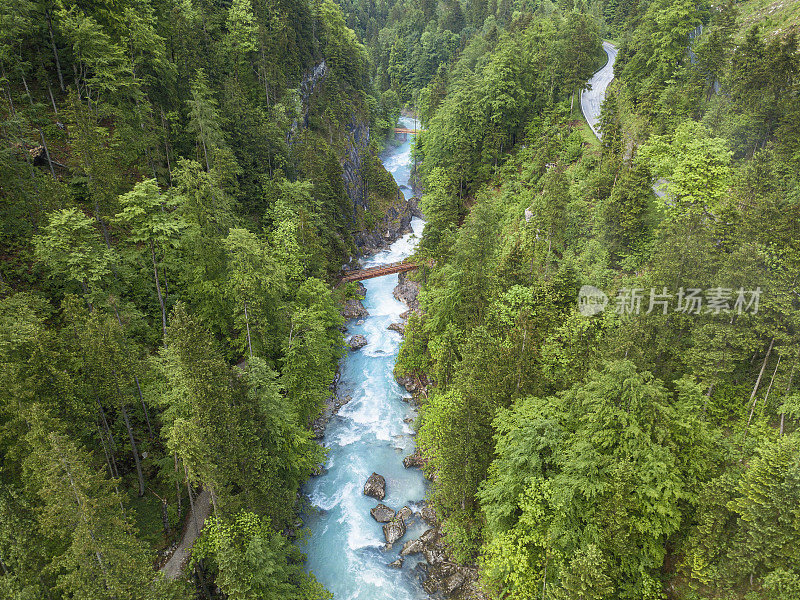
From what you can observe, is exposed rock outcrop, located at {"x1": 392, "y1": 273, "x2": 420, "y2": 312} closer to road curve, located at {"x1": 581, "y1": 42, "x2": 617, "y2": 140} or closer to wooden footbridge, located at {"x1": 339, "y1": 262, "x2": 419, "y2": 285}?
wooden footbridge, located at {"x1": 339, "y1": 262, "x2": 419, "y2": 285}

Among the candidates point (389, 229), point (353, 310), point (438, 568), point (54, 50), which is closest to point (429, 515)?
point (438, 568)

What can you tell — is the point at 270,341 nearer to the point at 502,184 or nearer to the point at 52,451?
the point at 52,451

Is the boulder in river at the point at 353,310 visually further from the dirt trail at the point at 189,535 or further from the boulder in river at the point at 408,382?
the dirt trail at the point at 189,535

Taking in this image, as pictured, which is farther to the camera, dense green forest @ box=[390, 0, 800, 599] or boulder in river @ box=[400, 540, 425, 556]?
boulder in river @ box=[400, 540, 425, 556]

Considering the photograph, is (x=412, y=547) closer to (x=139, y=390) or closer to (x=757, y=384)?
(x=139, y=390)

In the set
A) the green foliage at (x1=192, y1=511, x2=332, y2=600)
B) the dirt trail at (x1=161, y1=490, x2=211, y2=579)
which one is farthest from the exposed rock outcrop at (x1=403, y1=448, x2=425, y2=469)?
the dirt trail at (x1=161, y1=490, x2=211, y2=579)

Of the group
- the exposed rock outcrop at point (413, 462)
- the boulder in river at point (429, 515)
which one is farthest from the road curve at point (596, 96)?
the boulder in river at point (429, 515)
